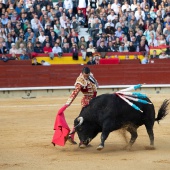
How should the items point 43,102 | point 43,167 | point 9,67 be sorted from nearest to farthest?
1. point 43,167
2. point 43,102
3. point 9,67

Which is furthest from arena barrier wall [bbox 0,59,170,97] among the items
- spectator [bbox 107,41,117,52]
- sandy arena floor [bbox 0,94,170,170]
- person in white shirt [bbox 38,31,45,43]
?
sandy arena floor [bbox 0,94,170,170]

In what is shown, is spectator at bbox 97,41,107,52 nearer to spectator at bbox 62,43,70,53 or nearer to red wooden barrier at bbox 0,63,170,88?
red wooden barrier at bbox 0,63,170,88

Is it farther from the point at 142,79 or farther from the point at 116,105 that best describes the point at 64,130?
the point at 142,79

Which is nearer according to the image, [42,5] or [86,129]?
[86,129]

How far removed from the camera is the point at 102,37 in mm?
15984

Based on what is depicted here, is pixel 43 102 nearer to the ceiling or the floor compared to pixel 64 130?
nearer to the floor

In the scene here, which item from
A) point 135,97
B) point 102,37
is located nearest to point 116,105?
point 135,97

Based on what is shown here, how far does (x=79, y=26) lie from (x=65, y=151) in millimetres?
9079

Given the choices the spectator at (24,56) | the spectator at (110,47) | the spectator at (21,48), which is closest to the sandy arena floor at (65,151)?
the spectator at (21,48)

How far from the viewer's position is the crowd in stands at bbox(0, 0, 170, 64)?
15758 millimetres

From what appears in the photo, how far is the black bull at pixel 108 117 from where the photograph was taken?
8023mm

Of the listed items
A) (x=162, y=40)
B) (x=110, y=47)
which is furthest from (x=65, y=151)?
(x=162, y=40)

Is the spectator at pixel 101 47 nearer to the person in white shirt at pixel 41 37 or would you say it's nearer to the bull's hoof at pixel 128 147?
the person in white shirt at pixel 41 37

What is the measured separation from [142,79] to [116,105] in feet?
27.9
